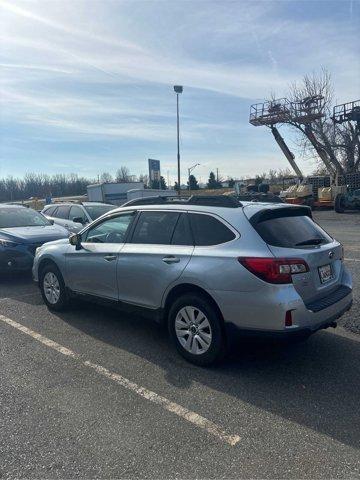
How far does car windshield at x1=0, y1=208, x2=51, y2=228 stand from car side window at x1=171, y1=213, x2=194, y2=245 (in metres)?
6.00

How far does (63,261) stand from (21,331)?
1.11 metres

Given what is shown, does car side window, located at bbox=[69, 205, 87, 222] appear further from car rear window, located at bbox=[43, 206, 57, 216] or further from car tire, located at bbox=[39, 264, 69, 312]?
car tire, located at bbox=[39, 264, 69, 312]

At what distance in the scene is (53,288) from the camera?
6.07m

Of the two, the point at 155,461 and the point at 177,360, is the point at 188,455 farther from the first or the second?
the point at 177,360

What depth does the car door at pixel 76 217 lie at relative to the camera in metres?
11.7

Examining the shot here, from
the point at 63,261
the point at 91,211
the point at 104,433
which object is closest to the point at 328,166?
the point at 91,211

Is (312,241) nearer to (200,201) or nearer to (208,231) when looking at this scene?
(208,231)

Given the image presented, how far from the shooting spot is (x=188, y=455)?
2.74 m

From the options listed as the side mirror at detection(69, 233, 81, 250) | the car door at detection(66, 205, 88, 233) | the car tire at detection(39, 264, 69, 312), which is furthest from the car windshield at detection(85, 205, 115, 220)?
the side mirror at detection(69, 233, 81, 250)

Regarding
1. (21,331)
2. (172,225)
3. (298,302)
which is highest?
(172,225)

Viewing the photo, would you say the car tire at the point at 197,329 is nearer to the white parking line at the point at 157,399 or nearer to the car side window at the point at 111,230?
the white parking line at the point at 157,399

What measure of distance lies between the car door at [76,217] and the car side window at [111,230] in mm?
6218

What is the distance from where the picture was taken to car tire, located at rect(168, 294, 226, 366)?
3885 millimetres

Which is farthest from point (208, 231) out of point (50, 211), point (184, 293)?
point (50, 211)
